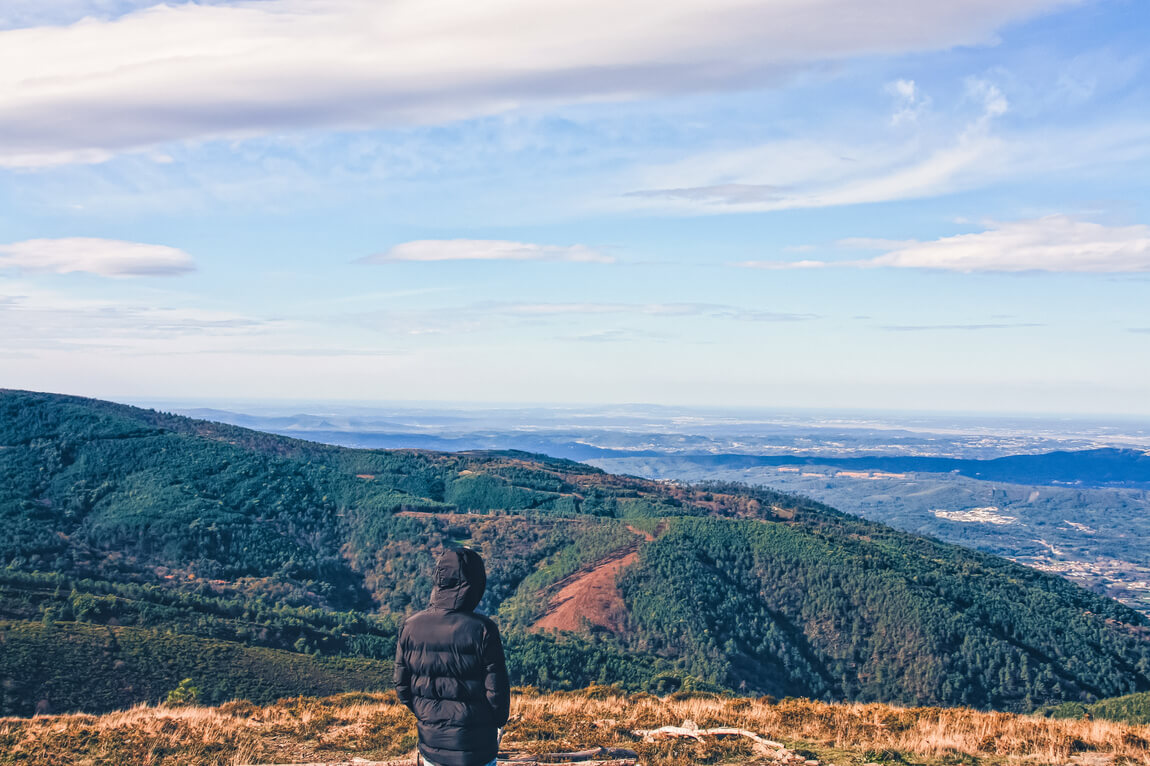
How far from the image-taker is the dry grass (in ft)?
47.7

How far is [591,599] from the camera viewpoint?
6506cm

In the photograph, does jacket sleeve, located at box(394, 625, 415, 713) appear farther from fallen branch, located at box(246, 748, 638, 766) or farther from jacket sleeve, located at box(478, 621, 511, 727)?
fallen branch, located at box(246, 748, 638, 766)

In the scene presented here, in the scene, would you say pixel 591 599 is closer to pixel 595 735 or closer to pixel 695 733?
pixel 595 735

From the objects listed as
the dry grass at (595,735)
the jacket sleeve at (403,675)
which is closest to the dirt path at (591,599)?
the dry grass at (595,735)

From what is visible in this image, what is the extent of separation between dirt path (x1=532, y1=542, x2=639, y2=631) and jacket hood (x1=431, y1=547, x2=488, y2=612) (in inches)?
2163

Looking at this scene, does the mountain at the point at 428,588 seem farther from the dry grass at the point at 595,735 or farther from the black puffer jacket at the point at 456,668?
the black puffer jacket at the point at 456,668

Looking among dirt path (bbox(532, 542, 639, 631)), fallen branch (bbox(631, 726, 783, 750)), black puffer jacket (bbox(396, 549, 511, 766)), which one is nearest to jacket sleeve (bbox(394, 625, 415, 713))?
black puffer jacket (bbox(396, 549, 511, 766))

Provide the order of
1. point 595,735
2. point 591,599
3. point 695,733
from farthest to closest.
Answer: point 591,599 < point 595,735 < point 695,733

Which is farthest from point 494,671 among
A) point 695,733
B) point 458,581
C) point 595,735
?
point 695,733

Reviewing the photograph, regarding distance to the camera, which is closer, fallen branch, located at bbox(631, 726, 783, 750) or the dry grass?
the dry grass

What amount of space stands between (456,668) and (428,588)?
6675 centimetres

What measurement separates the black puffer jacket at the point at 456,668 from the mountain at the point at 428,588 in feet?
81.3

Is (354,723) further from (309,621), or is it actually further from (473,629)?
(309,621)

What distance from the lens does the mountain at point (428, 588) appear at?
131 ft
